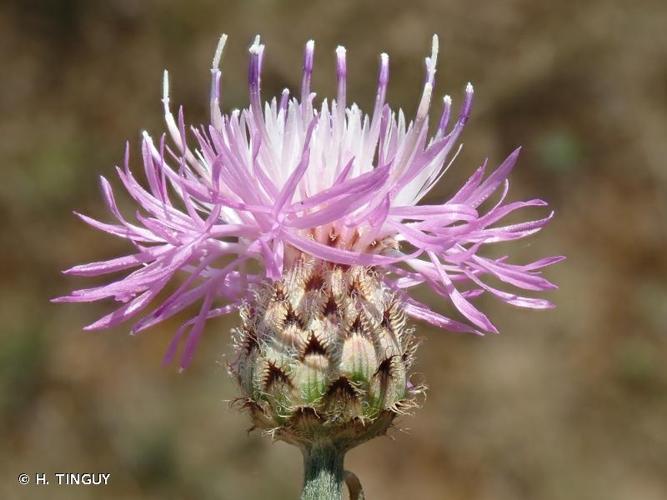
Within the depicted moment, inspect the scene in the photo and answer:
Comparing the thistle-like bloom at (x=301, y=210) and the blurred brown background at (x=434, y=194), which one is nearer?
the thistle-like bloom at (x=301, y=210)

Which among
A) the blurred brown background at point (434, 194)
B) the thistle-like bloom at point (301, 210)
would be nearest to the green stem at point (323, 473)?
the thistle-like bloom at point (301, 210)

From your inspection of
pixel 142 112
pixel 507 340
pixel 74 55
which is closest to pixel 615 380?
pixel 507 340

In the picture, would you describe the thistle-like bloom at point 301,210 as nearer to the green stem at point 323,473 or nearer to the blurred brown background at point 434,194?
the green stem at point 323,473

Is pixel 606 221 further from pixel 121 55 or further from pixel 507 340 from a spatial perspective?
pixel 121 55


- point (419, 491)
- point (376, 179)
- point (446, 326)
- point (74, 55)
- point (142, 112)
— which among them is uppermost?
point (74, 55)

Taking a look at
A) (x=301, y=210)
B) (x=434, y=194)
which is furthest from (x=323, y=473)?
(x=434, y=194)

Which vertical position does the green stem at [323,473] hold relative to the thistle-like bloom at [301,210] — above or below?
below
